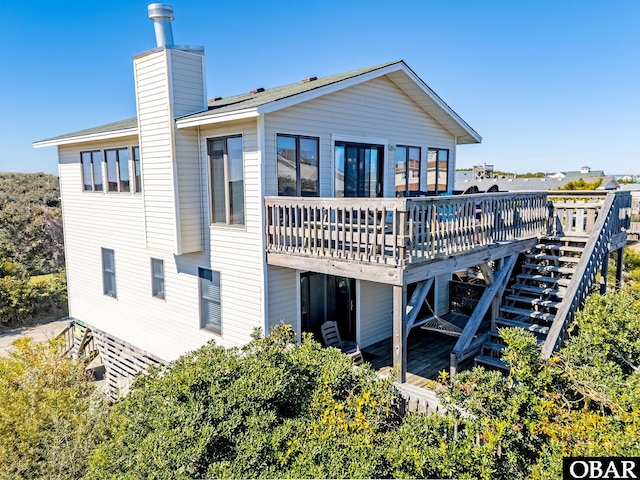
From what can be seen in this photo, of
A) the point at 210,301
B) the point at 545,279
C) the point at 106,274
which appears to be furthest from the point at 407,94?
the point at 106,274

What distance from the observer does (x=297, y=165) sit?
8172 millimetres

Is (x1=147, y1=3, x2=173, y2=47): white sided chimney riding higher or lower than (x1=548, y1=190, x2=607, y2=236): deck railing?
higher

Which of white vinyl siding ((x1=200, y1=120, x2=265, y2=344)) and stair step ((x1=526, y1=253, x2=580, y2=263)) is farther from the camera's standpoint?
stair step ((x1=526, y1=253, x2=580, y2=263))

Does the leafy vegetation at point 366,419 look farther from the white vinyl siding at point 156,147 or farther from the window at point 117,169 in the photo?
the window at point 117,169

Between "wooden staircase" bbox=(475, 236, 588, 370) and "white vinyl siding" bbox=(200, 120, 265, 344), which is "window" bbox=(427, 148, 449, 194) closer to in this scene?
"wooden staircase" bbox=(475, 236, 588, 370)

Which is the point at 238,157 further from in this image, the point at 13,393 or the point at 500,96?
the point at 500,96

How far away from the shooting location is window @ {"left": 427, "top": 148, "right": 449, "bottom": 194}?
38.3 feet

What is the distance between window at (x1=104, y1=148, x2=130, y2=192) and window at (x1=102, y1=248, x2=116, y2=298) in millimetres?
1952

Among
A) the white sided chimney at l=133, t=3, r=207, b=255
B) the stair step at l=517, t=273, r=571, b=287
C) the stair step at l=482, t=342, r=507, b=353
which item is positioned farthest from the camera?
the white sided chimney at l=133, t=3, r=207, b=255

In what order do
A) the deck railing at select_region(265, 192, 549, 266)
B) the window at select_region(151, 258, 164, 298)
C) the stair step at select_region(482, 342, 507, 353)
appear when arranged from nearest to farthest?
the deck railing at select_region(265, 192, 549, 266) → the stair step at select_region(482, 342, 507, 353) → the window at select_region(151, 258, 164, 298)

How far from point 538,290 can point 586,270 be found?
0.95m

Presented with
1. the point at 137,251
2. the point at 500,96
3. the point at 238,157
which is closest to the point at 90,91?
the point at 137,251

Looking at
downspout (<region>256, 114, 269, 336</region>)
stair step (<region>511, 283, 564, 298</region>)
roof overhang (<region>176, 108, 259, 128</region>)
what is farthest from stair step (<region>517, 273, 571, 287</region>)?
roof overhang (<region>176, 108, 259, 128</region>)

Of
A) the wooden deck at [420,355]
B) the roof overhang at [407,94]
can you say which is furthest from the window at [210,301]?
the wooden deck at [420,355]
